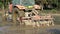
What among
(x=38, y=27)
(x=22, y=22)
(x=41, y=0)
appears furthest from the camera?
(x=41, y=0)

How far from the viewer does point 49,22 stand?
1734 centimetres

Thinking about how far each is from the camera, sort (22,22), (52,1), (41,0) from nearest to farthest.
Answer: (22,22)
(41,0)
(52,1)

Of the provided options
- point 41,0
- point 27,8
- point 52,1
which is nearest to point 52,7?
point 52,1

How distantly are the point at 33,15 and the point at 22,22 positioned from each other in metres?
1.03

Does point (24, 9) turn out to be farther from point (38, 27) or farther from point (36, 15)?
point (38, 27)

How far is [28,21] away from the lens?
17156mm

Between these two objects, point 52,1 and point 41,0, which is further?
point 52,1

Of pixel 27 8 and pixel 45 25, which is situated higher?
pixel 27 8

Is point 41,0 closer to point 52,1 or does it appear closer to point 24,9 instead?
point 52,1

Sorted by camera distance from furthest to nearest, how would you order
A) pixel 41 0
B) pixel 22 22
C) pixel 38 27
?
1. pixel 41 0
2. pixel 22 22
3. pixel 38 27

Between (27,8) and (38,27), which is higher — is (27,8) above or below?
above

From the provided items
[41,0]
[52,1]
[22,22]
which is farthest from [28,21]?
[52,1]

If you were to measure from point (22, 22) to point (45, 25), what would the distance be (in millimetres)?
1737

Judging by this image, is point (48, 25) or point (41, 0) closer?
point (48, 25)
